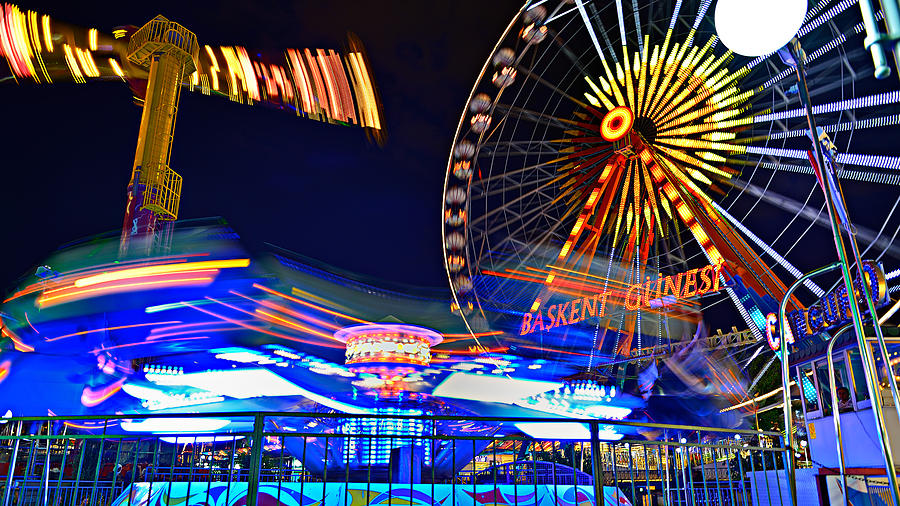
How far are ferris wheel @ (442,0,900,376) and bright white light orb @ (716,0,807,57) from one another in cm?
1037

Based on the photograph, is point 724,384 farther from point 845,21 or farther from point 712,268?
point 845,21

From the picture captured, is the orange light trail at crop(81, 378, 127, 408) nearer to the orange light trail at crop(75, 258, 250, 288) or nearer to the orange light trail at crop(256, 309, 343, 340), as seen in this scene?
the orange light trail at crop(75, 258, 250, 288)

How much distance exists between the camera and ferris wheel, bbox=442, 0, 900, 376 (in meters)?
13.3

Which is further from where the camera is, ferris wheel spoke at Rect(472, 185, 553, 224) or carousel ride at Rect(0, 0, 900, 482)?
ferris wheel spoke at Rect(472, 185, 553, 224)

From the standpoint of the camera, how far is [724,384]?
27.0m

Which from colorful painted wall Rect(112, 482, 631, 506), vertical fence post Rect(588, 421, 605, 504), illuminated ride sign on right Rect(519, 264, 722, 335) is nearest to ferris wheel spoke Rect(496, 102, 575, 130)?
illuminated ride sign on right Rect(519, 264, 722, 335)

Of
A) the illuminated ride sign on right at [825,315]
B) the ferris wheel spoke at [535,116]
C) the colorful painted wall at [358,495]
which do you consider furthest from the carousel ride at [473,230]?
the colorful painted wall at [358,495]

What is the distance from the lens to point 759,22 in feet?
11.1

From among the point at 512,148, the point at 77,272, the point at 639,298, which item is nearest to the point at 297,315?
the point at 77,272

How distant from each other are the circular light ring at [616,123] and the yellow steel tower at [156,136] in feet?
38.4

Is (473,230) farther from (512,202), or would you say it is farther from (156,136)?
(156,136)

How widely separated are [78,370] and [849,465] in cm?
1614

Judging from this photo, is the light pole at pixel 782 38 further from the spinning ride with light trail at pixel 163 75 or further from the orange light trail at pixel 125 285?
the orange light trail at pixel 125 285

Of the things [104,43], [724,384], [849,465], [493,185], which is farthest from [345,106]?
[724,384]
